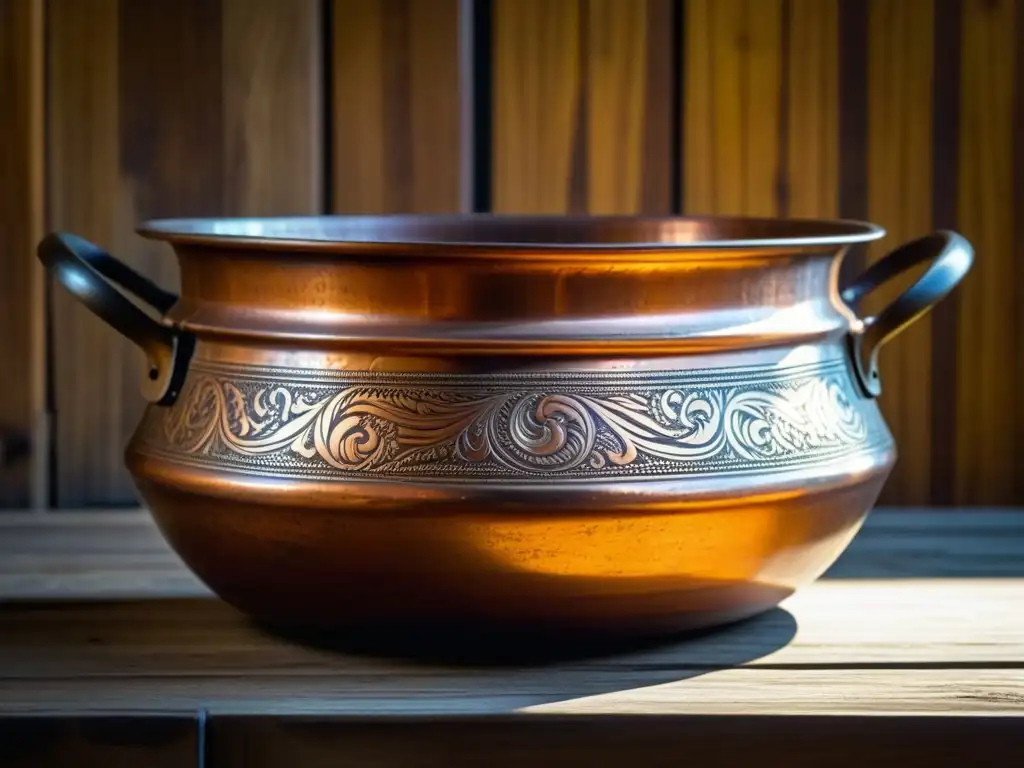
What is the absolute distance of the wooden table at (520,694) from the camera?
2.19 feet

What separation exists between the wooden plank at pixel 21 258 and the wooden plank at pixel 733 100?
1.68 ft

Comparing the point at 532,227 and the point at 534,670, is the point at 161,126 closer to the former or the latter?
the point at 532,227

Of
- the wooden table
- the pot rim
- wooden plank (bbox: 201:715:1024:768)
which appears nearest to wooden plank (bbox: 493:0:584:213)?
the pot rim

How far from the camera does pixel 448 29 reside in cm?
113

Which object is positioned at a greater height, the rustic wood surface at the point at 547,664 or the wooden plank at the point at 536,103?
the wooden plank at the point at 536,103

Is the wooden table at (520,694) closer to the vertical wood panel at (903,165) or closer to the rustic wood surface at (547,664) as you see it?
the rustic wood surface at (547,664)

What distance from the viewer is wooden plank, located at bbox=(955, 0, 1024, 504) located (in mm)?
1158

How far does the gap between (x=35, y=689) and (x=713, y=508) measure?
34 cm

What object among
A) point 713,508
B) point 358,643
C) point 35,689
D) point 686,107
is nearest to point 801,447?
point 713,508

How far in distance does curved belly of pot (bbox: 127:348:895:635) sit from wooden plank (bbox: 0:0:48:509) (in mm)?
453

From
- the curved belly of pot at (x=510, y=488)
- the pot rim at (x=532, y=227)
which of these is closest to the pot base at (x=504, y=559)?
the curved belly of pot at (x=510, y=488)

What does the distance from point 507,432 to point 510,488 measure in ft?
0.09

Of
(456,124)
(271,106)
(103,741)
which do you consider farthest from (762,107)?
(103,741)

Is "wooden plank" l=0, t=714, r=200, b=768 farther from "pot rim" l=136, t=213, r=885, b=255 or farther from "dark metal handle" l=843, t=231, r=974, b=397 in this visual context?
"dark metal handle" l=843, t=231, r=974, b=397
